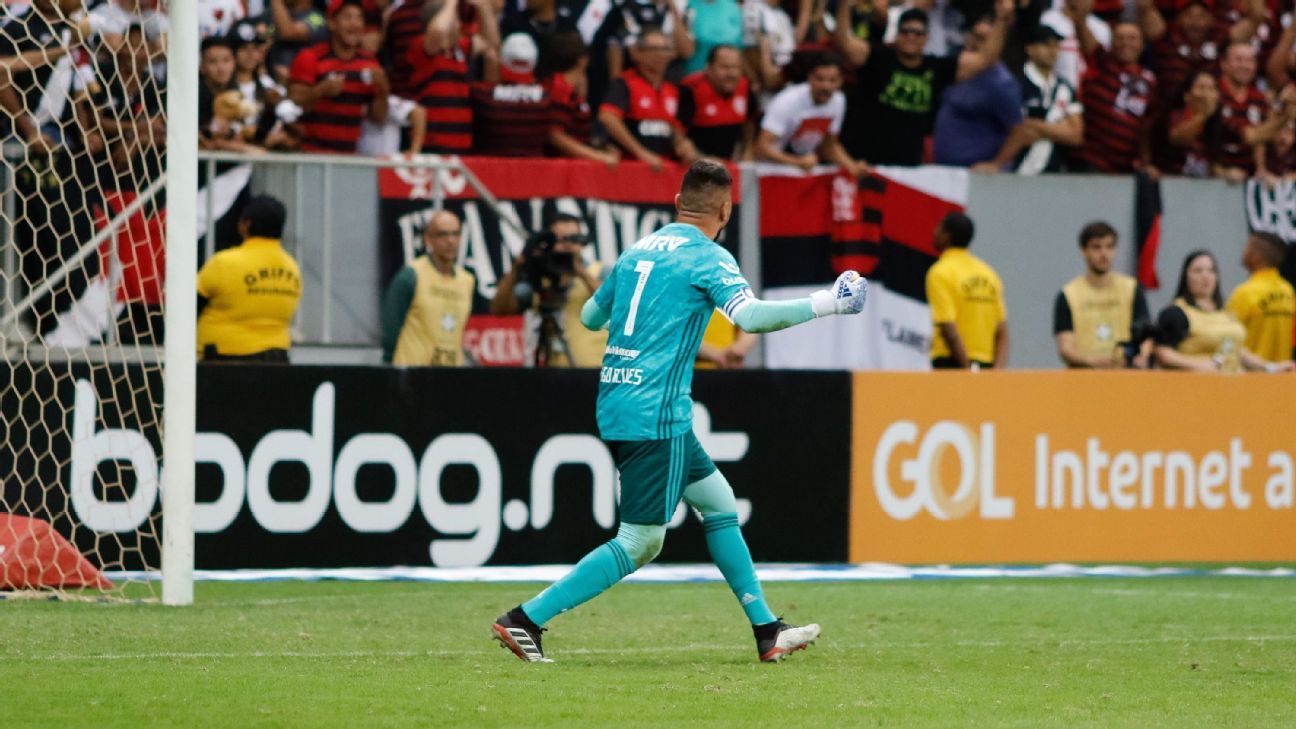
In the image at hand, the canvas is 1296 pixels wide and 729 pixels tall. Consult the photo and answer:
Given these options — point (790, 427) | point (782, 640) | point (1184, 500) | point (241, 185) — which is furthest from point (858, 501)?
point (782, 640)

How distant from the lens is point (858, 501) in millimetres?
13430

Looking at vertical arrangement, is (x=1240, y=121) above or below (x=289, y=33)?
below

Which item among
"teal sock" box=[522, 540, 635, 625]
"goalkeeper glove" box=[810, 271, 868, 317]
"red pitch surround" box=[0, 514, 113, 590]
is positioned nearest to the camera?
"goalkeeper glove" box=[810, 271, 868, 317]

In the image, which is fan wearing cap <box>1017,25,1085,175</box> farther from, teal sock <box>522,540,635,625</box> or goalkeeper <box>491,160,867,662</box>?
teal sock <box>522,540,635,625</box>

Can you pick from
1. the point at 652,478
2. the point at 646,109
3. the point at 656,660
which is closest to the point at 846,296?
the point at 652,478

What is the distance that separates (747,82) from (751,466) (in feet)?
14.2

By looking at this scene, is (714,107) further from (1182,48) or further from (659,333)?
(659,333)

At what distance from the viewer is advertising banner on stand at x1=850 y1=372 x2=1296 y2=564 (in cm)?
1351

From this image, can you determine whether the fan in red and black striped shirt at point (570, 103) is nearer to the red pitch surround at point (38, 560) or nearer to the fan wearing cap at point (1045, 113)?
the fan wearing cap at point (1045, 113)

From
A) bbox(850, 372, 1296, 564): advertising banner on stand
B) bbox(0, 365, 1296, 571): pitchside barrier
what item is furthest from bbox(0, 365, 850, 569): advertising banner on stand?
bbox(850, 372, 1296, 564): advertising banner on stand

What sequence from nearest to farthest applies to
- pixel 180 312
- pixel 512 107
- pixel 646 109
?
pixel 180 312
pixel 512 107
pixel 646 109

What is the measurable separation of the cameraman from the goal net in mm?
2342

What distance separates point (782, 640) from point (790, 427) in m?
5.37

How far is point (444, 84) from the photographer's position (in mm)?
15195
